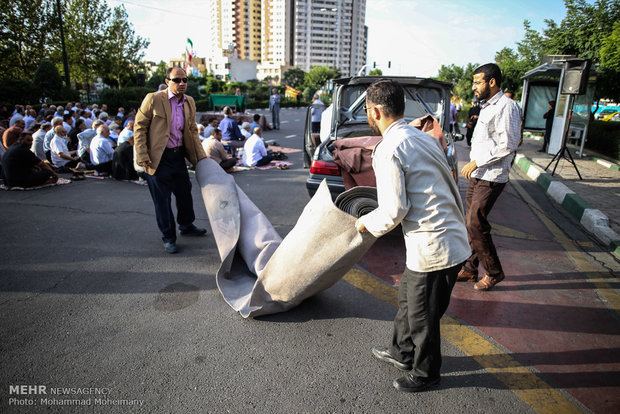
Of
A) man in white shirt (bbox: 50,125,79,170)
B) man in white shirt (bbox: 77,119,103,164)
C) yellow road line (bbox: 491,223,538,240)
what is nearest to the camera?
yellow road line (bbox: 491,223,538,240)

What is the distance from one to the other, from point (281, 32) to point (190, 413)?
154 metres

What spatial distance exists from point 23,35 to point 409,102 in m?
27.0

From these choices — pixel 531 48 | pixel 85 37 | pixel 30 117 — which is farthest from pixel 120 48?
pixel 531 48

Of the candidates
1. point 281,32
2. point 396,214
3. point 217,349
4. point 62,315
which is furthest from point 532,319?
point 281,32

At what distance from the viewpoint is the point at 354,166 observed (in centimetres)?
459

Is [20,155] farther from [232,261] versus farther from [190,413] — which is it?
[190,413]

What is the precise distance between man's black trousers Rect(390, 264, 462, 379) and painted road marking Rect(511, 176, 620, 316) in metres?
2.24

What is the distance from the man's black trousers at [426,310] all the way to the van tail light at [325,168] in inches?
108

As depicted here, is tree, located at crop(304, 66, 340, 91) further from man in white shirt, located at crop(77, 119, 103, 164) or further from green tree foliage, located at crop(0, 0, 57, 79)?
man in white shirt, located at crop(77, 119, 103, 164)

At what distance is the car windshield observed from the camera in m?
6.58

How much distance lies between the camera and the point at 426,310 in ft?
7.87

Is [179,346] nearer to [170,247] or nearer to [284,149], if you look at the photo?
[170,247]

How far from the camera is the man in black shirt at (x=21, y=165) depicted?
292 inches

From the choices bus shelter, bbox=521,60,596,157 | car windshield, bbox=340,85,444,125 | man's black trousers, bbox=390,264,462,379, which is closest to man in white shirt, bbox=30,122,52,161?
car windshield, bbox=340,85,444,125
